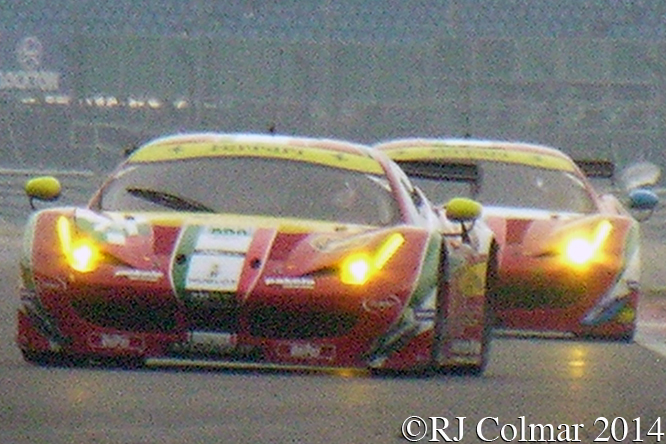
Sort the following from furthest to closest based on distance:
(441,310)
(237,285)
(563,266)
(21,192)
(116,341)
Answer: (21,192)
(563,266)
(441,310)
(116,341)
(237,285)

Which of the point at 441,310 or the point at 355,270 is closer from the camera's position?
the point at 355,270

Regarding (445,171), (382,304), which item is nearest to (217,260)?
(382,304)

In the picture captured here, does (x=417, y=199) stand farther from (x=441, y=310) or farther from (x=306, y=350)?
(x=306, y=350)

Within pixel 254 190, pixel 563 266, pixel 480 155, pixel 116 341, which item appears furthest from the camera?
pixel 480 155

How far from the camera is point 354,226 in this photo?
965 cm

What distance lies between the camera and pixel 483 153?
47.2 feet

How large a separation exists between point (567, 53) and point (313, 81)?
2666 mm

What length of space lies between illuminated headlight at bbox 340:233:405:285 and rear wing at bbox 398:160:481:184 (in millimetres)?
3538

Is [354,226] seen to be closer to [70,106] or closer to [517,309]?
[517,309]

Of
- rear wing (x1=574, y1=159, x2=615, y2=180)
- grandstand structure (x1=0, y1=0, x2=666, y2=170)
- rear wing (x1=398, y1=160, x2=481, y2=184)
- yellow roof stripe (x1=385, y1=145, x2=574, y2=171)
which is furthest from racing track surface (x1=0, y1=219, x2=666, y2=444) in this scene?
grandstand structure (x1=0, y1=0, x2=666, y2=170)

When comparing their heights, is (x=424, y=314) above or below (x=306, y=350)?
above

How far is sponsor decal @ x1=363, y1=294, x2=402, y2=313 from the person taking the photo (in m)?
9.12

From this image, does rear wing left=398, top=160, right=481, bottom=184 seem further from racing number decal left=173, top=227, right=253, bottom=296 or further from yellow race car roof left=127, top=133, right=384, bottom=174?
racing number decal left=173, top=227, right=253, bottom=296

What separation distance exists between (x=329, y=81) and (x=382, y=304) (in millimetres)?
16388
